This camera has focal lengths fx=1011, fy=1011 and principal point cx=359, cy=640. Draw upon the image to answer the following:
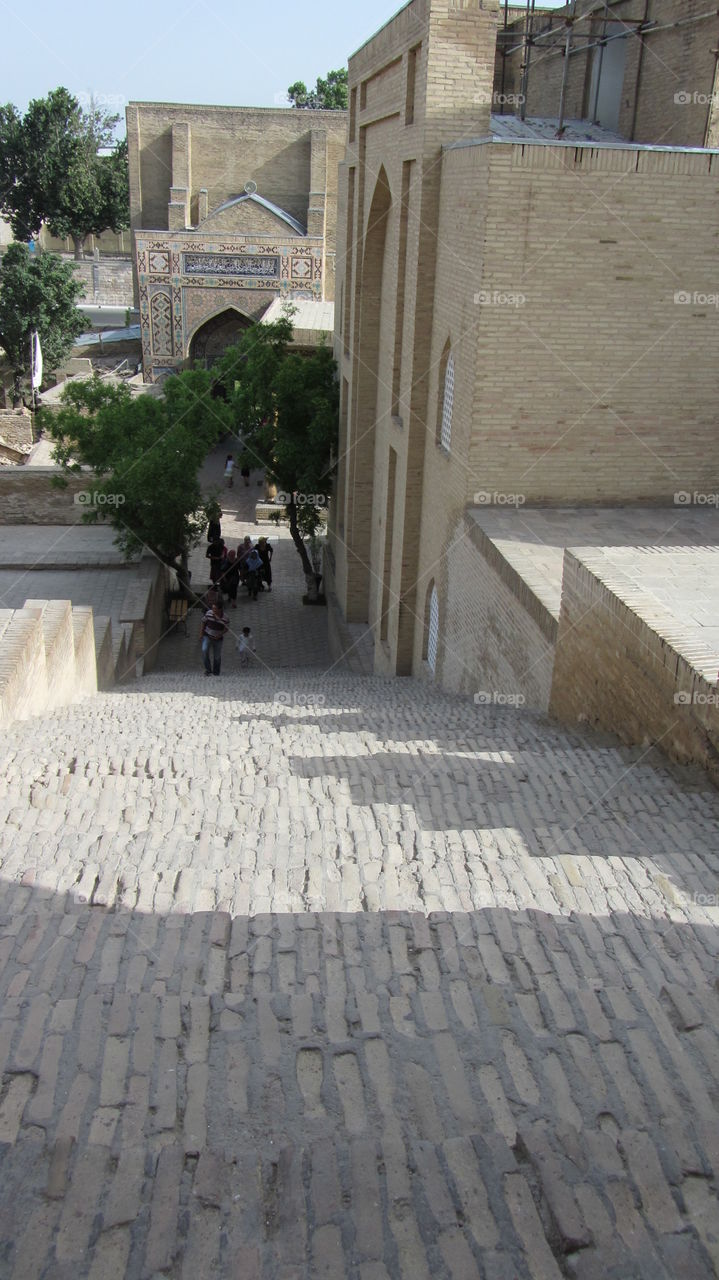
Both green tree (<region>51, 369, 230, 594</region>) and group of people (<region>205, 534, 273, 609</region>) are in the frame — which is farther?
group of people (<region>205, 534, 273, 609</region>)

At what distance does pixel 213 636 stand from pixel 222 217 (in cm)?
1906

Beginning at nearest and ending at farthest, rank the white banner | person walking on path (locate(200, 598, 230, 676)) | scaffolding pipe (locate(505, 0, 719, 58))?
scaffolding pipe (locate(505, 0, 719, 58)) < person walking on path (locate(200, 598, 230, 676)) < the white banner

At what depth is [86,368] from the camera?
2964 centimetres

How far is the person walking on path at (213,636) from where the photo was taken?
1197cm

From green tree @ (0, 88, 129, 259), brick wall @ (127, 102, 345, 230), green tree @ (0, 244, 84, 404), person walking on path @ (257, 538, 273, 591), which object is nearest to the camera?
person walking on path @ (257, 538, 273, 591)

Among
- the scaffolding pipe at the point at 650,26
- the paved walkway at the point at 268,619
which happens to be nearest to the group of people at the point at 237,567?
the paved walkway at the point at 268,619

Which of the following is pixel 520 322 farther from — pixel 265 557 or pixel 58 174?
pixel 58 174

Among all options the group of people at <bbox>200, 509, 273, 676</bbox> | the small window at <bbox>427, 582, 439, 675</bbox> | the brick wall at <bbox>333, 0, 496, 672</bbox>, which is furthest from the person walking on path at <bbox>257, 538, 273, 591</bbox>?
the small window at <bbox>427, 582, 439, 675</bbox>

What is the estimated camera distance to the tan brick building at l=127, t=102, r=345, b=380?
26.1m

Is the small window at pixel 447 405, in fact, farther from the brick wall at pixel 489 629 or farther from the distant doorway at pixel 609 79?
the distant doorway at pixel 609 79

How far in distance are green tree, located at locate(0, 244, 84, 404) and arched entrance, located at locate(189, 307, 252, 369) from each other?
3.72 meters

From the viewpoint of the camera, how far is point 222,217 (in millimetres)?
27188

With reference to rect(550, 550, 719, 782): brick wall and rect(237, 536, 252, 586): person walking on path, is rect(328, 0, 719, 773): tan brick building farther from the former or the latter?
rect(237, 536, 252, 586): person walking on path

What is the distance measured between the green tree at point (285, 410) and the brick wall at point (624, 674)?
9.12 meters
